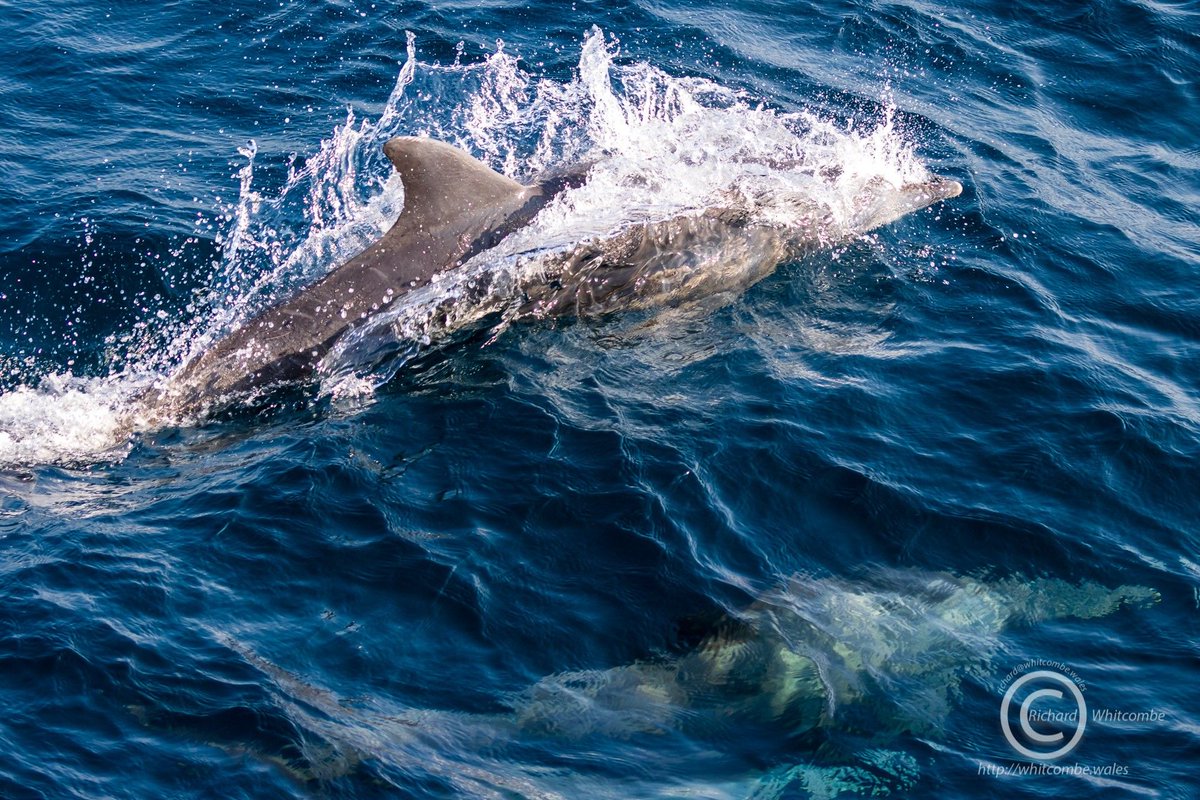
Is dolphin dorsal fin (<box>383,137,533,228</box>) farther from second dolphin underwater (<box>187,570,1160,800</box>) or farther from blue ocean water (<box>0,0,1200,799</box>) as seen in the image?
second dolphin underwater (<box>187,570,1160,800</box>)

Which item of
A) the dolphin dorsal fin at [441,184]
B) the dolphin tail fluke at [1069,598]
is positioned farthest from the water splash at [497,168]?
the dolphin tail fluke at [1069,598]

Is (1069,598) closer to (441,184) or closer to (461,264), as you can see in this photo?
(461,264)

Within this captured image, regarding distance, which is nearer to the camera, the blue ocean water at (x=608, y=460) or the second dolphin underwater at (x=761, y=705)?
the second dolphin underwater at (x=761, y=705)

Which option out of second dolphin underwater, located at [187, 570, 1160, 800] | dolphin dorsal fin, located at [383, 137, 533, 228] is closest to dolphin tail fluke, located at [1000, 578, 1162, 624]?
second dolphin underwater, located at [187, 570, 1160, 800]

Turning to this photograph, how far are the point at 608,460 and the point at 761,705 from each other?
8.81ft

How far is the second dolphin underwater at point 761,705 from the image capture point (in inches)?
296

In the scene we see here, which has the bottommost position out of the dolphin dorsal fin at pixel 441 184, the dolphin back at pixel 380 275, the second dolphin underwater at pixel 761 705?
the second dolphin underwater at pixel 761 705

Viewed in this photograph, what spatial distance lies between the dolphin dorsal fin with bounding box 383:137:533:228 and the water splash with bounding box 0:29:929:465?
51 centimetres

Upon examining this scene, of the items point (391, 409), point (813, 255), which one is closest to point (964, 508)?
point (813, 255)

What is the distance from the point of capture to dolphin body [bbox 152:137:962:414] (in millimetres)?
11148

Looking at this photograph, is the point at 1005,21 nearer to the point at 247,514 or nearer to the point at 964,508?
the point at 964,508

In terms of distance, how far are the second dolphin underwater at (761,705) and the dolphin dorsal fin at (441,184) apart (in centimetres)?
492

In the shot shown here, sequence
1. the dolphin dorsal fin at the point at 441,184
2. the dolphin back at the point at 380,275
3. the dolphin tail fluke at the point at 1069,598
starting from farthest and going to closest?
the dolphin dorsal fin at the point at 441,184
the dolphin back at the point at 380,275
the dolphin tail fluke at the point at 1069,598

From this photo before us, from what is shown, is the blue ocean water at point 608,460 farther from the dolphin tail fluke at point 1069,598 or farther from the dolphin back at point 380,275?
the dolphin back at point 380,275
